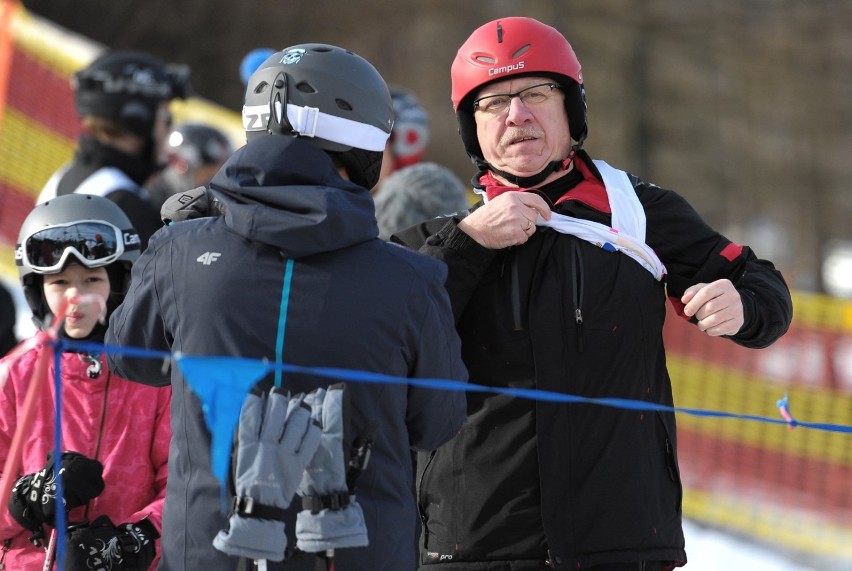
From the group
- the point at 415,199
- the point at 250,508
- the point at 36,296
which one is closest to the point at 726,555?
the point at 415,199

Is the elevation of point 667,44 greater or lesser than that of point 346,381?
greater

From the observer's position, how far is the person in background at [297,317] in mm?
3174

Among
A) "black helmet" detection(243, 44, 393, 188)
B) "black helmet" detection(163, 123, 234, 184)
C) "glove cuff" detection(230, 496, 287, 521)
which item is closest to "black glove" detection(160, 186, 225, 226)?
"black helmet" detection(243, 44, 393, 188)

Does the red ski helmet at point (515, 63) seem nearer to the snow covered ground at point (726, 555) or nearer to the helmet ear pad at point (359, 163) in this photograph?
the helmet ear pad at point (359, 163)

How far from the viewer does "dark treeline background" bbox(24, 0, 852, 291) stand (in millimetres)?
21766

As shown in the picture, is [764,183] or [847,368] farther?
[764,183]

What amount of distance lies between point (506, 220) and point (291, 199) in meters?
0.81

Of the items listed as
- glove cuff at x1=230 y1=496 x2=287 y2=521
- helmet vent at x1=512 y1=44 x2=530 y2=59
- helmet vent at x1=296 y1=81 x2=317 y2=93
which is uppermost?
helmet vent at x1=512 y1=44 x2=530 y2=59

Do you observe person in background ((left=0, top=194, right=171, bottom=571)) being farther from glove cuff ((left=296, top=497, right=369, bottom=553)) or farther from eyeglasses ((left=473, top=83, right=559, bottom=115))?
eyeglasses ((left=473, top=83, right=559, bottom=115))

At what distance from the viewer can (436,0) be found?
2270cm

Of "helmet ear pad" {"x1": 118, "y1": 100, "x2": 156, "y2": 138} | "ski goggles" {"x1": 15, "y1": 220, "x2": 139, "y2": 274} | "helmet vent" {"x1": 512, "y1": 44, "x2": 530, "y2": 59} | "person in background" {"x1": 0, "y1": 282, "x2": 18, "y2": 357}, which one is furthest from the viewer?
"helmet ear pad" {"x1": 118, "y1": 100, "x2": 156, "y2": 138}

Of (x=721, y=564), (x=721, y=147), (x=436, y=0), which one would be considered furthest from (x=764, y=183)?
(x=721, y=564)

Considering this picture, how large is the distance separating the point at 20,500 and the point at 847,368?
8.92m

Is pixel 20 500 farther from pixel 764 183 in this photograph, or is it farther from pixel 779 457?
pixel 764 183
